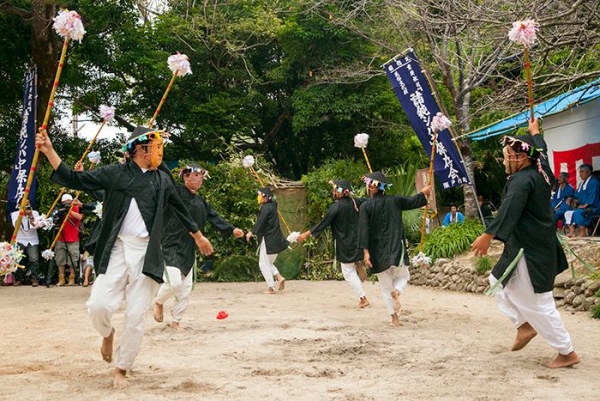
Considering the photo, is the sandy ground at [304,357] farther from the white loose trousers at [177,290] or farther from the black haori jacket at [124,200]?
the black haori jacket at [124,200]

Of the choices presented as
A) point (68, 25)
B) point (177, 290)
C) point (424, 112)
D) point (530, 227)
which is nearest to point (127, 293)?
point (68, 25)

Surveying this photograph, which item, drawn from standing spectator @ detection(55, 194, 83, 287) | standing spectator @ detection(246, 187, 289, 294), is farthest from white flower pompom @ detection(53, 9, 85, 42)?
standing spectator @ detection(55, 194, 83, 287)

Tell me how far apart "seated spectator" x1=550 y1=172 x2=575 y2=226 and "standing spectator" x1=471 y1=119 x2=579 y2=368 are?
7.61m

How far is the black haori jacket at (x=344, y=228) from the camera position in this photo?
12.1 m

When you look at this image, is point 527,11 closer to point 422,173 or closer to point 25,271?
point 422,173

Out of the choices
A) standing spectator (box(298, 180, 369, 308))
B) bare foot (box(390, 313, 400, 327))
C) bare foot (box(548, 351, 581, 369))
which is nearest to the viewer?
bare foot (box(548, 351, 581, 369))

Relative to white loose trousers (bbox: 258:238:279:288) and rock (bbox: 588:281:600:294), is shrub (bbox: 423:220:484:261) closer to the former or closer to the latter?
white loose trousers (bbox: 258:238:279:288)

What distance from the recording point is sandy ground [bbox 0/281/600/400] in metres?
5.66

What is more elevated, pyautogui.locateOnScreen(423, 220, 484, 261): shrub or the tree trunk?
the tree trunk

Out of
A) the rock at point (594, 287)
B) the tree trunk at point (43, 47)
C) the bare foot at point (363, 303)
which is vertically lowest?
the bare foot at point (363, 303)

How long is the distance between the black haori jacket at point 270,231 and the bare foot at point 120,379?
8446 millimetres

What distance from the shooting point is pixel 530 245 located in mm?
6520

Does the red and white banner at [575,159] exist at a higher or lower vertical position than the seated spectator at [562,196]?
higher

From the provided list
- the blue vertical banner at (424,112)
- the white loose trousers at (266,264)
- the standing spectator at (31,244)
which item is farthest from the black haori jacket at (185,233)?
the standing spectator at (31,244)
